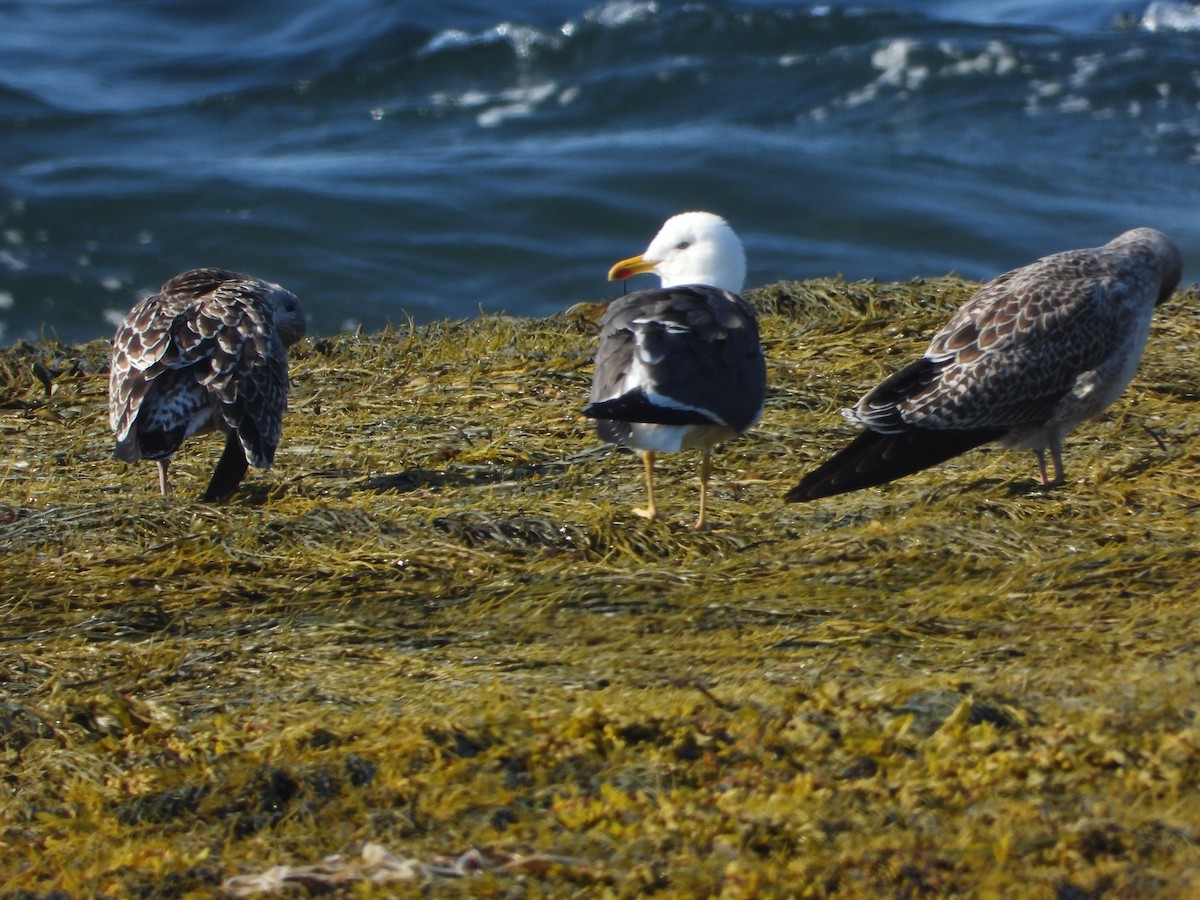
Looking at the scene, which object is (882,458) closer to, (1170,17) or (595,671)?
(595,671)

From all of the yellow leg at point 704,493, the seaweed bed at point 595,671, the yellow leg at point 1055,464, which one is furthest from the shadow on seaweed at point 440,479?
the yellow leg at point 1055,464

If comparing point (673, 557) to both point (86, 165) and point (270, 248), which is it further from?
point (86, 165)

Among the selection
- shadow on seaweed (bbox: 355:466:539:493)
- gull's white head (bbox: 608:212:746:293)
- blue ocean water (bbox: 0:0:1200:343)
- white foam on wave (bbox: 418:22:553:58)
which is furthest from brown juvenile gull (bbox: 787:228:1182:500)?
white foam on wave (bbox: 418:22:553:58)

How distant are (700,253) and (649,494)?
1622 mm

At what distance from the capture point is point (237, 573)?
15.7ft

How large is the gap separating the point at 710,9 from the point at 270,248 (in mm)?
9359

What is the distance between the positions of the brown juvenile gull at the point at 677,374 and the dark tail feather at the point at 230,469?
139 cm

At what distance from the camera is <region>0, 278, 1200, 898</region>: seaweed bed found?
3039 mm

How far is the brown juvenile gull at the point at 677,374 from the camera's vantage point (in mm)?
5211

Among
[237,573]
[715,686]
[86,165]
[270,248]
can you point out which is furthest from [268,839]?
[86,165]

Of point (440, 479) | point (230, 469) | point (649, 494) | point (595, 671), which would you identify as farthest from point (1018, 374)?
point (230, 469)

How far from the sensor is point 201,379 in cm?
626

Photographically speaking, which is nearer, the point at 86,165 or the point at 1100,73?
the point at 86,165

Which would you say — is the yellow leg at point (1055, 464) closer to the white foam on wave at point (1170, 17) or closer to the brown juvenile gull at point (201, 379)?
the brown juvenile gull at point (201, 379)
